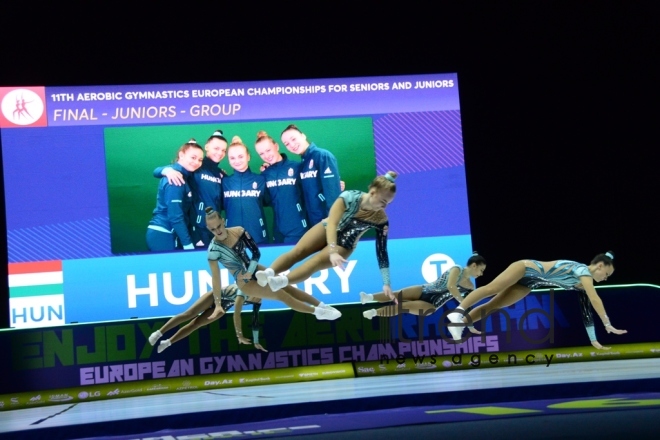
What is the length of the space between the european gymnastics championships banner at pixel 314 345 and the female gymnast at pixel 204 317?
90 mm

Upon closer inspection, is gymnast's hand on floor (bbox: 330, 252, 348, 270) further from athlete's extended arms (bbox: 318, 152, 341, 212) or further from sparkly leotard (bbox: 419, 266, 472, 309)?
athlete's extended arms (bbox: 318, 152, 341, 212)

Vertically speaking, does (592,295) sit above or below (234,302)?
below

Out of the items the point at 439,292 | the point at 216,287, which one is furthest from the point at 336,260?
the point at 439,292

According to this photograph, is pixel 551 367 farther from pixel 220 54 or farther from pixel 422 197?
pixel 220 54

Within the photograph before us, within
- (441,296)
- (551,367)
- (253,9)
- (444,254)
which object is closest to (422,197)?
(444,254)

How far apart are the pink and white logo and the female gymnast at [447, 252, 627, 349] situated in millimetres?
5514

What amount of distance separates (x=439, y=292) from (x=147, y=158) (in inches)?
156

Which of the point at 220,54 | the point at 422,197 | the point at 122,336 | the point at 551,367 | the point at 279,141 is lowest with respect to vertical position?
the point at 551,367

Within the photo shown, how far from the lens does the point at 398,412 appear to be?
6801 mm

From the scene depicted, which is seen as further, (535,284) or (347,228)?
(535,284)

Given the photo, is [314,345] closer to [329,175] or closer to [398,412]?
[329,175]

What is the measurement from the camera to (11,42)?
36.0 feet

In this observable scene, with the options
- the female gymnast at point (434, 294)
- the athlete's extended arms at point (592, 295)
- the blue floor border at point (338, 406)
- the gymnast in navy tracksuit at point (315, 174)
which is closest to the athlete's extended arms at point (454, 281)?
the female gymnast at point (434, 294)

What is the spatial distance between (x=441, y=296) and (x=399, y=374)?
41.8 inches
